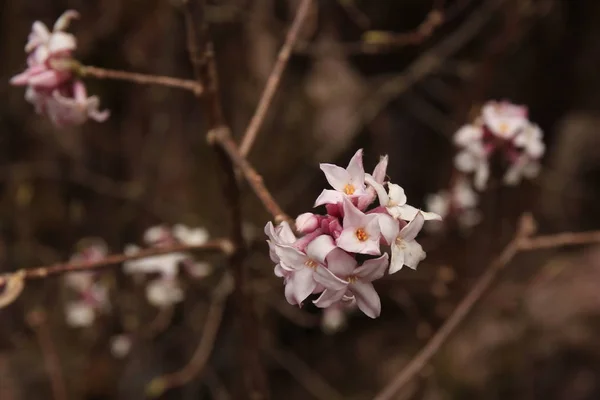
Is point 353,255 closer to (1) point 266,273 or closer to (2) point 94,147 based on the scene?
(1) point 266,273

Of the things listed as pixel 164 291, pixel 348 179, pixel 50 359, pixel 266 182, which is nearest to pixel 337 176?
pixel 348 179

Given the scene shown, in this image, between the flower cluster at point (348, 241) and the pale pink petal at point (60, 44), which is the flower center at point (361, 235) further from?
the pale pink petal at point (60, 44)

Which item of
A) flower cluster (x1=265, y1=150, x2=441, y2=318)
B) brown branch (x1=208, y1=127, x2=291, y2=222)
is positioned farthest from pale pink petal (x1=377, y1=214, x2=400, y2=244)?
brown branch (x1=208, y1=127, x2=291, y2=222)

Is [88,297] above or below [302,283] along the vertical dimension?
below

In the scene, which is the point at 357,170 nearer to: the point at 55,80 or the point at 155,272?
the point at 55,80

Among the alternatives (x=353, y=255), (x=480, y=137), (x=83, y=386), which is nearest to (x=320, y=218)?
(x=353, y=255)

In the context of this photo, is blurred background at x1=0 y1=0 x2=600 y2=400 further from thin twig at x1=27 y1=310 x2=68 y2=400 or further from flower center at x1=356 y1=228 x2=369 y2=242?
flower center at x1=356 y1=228 x2=369 y2=242
